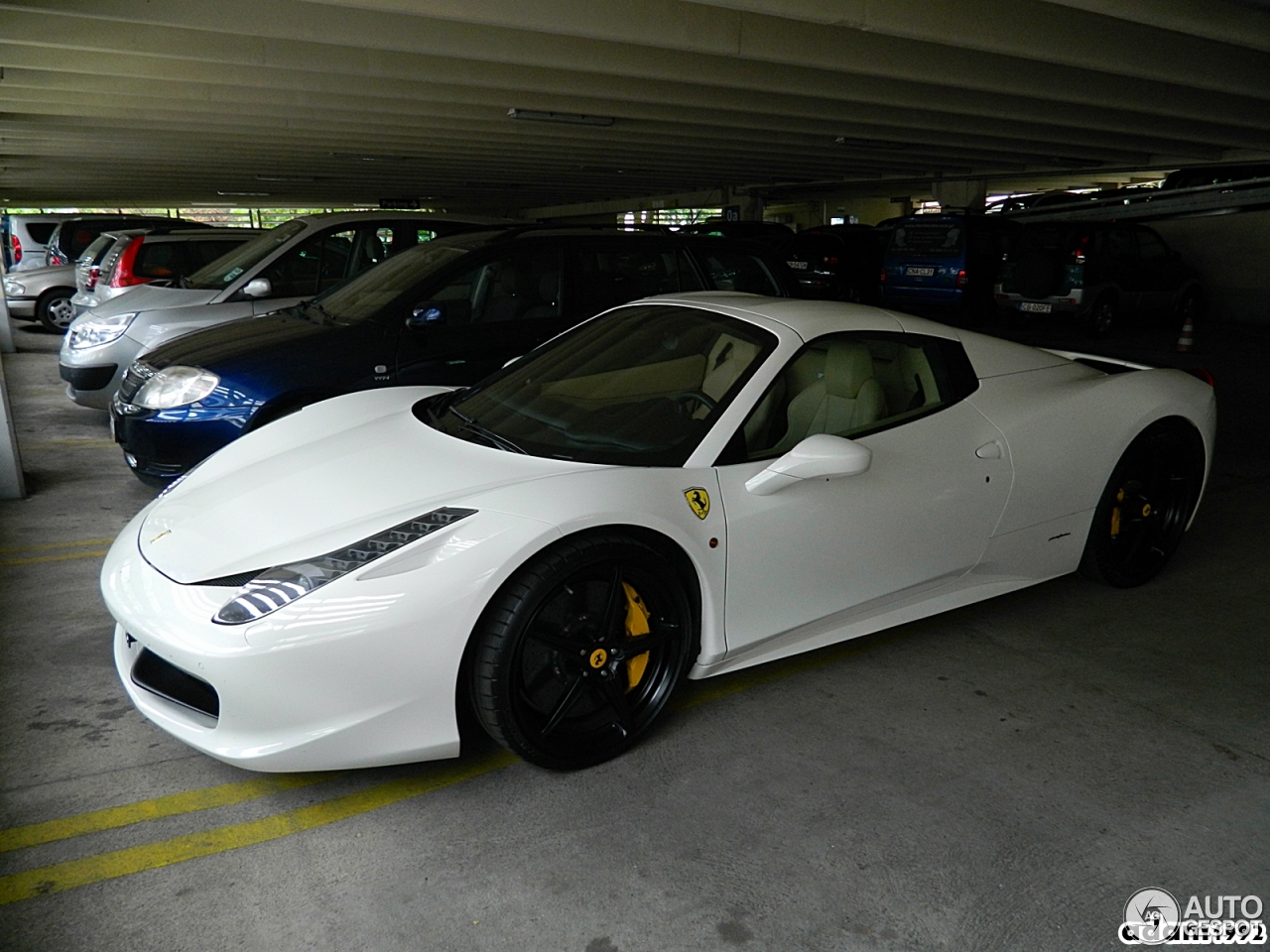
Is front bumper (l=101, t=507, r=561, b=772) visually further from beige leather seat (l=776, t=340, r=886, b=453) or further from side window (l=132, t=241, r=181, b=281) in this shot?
side window (l=132, t=241, r=181, b=281)

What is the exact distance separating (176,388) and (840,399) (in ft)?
11.4

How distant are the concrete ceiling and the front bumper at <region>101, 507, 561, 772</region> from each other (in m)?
5.18

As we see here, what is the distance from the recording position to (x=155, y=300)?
717 cm

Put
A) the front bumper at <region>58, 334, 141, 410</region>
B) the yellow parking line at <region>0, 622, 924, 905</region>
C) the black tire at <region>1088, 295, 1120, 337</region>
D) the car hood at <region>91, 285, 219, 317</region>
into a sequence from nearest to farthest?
1. the yellow parking line at <region>0, 622, 924, 905</region>
2. the front bumper at <region>58, 334, 141, 410</region>
3. the car hood at <region>91, 285, 219, 317</region>
4. the black tire at <region>1088, 295, 1120, 337</region>

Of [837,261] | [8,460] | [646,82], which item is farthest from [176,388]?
[837,261]

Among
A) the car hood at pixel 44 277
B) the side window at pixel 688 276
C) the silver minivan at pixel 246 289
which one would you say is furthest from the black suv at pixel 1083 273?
the car hood at pixel 44 277

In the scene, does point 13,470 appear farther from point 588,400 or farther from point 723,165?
point 723,165

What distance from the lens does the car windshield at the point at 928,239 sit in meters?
13.9

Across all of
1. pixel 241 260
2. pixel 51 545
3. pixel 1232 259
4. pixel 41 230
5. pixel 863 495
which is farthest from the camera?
pixel 1232 259

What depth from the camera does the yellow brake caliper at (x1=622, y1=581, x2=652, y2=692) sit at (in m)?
2.85

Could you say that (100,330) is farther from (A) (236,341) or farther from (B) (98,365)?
(A) (236,341)

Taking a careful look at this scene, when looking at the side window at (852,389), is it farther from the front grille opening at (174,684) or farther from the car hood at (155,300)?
the car hood at (155,300)

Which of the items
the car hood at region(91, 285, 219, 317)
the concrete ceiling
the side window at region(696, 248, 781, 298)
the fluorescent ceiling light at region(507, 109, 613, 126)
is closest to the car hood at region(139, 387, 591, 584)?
the side window at region(696, 248, 781, 298)

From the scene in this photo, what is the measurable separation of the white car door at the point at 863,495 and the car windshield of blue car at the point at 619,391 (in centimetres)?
20
